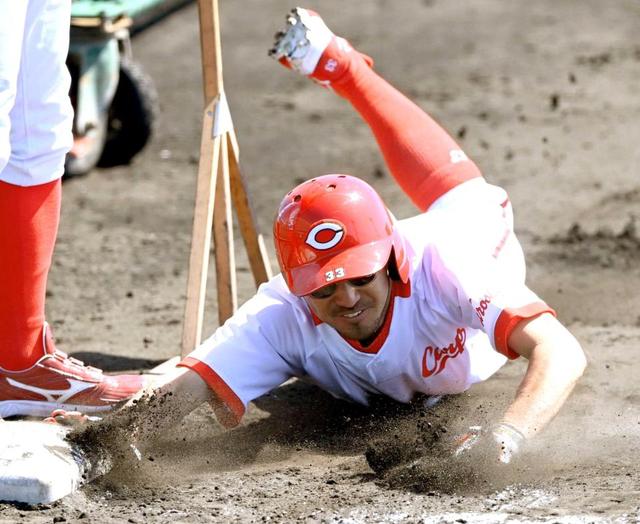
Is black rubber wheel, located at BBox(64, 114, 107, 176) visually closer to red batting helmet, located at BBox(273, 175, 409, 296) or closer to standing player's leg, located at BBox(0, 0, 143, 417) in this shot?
standing player's leg, located at BBox(0, 0, 143, 417)

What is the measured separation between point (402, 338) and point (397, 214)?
2.98 meters

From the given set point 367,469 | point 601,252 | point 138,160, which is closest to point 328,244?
point 367,469

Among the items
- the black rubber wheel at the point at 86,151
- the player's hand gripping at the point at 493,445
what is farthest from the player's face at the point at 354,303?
the black rubber wheel at the point at 86,151

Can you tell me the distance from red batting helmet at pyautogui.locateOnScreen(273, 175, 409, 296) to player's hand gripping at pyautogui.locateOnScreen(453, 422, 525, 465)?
0.63m

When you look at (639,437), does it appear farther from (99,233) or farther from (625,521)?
(99,233)

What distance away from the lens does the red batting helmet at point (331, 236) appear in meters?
3.93

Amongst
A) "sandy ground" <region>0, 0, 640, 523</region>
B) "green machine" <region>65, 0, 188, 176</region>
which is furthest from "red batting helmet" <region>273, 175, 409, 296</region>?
"green machine" <region>65, 0, 188, 176</region>

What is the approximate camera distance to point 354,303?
4016 mm

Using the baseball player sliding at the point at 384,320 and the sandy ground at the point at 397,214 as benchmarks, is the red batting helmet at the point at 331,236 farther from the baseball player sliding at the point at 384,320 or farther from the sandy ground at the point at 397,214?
the sandy ground at the point at 397,214

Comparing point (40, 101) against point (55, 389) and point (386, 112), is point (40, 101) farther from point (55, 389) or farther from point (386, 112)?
point (386, 112)

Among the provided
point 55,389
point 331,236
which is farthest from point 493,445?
point 55,389

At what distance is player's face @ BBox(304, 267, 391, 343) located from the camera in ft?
13.1

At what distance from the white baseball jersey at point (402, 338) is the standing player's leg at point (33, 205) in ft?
1.82

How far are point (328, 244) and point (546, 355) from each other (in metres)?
0.77
